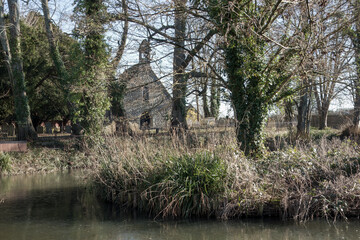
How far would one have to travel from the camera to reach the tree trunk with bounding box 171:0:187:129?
1262cm

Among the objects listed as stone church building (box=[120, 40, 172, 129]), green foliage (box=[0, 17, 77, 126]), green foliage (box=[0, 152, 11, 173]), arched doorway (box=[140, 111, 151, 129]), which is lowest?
green foliage (box=[0, 152, 11, 173])

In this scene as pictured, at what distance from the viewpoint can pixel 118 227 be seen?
8.13 metres

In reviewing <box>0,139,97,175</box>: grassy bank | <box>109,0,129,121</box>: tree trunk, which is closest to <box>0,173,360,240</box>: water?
<box>109,0,129,121</box>: tree trunk

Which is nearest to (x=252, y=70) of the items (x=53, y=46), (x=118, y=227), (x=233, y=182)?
(x=233, y=182)

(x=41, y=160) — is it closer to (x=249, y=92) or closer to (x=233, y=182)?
(x=249, y=92)

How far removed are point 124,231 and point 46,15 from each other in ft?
57.2

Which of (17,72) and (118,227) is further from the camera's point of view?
(17,72)

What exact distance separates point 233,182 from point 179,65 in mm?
10217

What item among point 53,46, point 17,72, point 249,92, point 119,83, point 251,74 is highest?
point 53,46

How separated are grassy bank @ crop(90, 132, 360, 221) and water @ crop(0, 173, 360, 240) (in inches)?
12.7

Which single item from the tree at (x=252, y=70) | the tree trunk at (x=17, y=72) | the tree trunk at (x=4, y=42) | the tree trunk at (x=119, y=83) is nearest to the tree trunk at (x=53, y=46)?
the tree trunk at (x=17, y=72)

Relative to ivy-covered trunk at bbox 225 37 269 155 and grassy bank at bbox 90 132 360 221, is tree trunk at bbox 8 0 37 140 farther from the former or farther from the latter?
ivy-covered trunk at bbox 225 37 269 155

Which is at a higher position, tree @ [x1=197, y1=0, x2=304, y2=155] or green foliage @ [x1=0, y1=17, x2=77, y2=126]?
green foliage @ [x1=0, y1=17, x2=77, y2=126]

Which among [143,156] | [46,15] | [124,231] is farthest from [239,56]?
[46,15]
